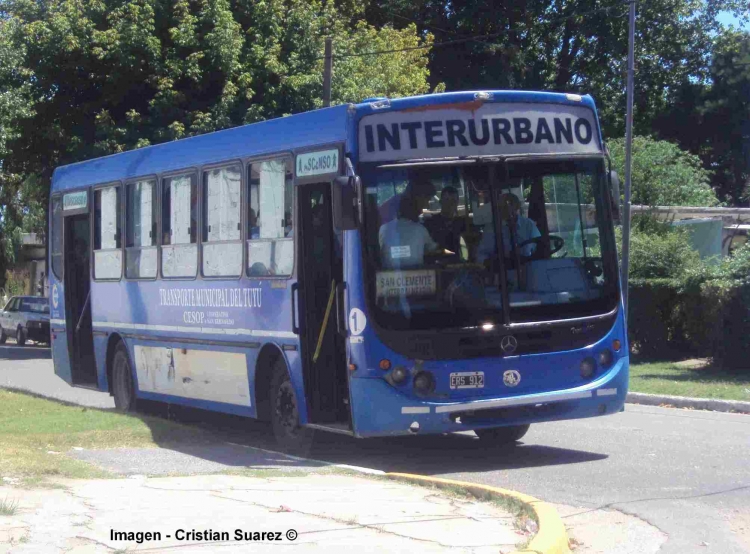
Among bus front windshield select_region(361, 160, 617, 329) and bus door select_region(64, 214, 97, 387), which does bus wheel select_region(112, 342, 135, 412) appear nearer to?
bus door select_region(64, 214, 97, 387)

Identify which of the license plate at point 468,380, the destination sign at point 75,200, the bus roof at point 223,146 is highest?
the bus roof at point 223,146

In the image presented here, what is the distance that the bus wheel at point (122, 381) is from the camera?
568 inches

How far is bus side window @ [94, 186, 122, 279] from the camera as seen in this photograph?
14.3m

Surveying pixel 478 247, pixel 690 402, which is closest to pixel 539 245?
pixel 478 247

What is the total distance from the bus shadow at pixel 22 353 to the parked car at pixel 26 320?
568mm

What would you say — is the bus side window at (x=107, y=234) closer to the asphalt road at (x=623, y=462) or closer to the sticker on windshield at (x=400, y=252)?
Answer: the asphalt road at (x=623, y=462)

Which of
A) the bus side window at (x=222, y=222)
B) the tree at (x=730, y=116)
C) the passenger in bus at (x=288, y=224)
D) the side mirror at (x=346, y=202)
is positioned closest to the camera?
the side mirror at (x=346, y=202)

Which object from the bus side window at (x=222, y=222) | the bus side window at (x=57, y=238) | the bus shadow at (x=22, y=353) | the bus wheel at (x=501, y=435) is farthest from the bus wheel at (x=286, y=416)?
the bus shadow at (x=22, y=353)

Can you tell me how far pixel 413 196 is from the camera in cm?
939

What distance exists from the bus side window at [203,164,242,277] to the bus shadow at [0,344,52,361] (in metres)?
18.7

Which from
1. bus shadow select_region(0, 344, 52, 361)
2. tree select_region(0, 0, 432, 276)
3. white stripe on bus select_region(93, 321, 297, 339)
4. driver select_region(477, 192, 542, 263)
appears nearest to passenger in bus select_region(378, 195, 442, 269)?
driver select_region(477, 192, 542, 263)

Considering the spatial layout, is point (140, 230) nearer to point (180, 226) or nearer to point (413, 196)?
point (180, 226)

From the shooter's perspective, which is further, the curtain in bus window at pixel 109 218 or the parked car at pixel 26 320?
the parked car at pixel 26 320

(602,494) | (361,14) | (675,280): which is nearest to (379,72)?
(361,14)
